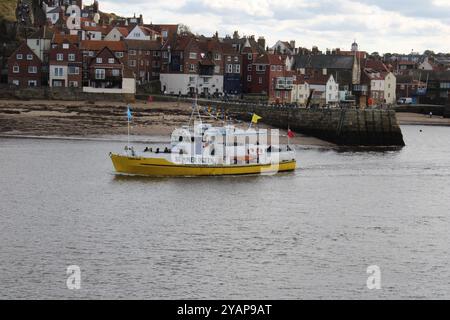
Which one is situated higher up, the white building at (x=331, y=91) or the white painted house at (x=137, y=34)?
the white painted house at (x=137, y=34)

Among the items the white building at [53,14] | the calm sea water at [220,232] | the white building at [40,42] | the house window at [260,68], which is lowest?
the calm sea water at [220,232]

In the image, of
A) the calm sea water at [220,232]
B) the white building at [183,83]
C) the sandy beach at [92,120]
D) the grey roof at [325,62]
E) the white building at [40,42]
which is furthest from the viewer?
the grey roof at [325,62]

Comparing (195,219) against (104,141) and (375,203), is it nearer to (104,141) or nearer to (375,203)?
(375,203)

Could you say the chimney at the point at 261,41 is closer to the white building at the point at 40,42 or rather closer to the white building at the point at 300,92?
the white building at the point at 300,92

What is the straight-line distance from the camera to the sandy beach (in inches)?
2739

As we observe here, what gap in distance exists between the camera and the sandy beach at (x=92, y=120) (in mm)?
69562

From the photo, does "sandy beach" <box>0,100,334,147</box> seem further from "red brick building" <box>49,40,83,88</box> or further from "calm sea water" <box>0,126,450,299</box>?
"calm sea water" <box>0,126,450,299</box>

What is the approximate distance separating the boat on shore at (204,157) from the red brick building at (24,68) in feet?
A: 142

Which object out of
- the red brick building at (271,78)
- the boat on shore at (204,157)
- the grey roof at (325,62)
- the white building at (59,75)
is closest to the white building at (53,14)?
the white building at (59,75)

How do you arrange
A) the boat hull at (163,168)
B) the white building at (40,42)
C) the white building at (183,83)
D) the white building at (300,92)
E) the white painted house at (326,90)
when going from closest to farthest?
the boat hull at (163,168)
the white building at (40,42)
the white building at (183,83)
the white building at (300,92)
the white painted house at (326,90)

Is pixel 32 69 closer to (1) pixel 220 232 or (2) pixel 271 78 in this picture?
(2) pixel 271 78

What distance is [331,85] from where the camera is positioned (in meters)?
114
